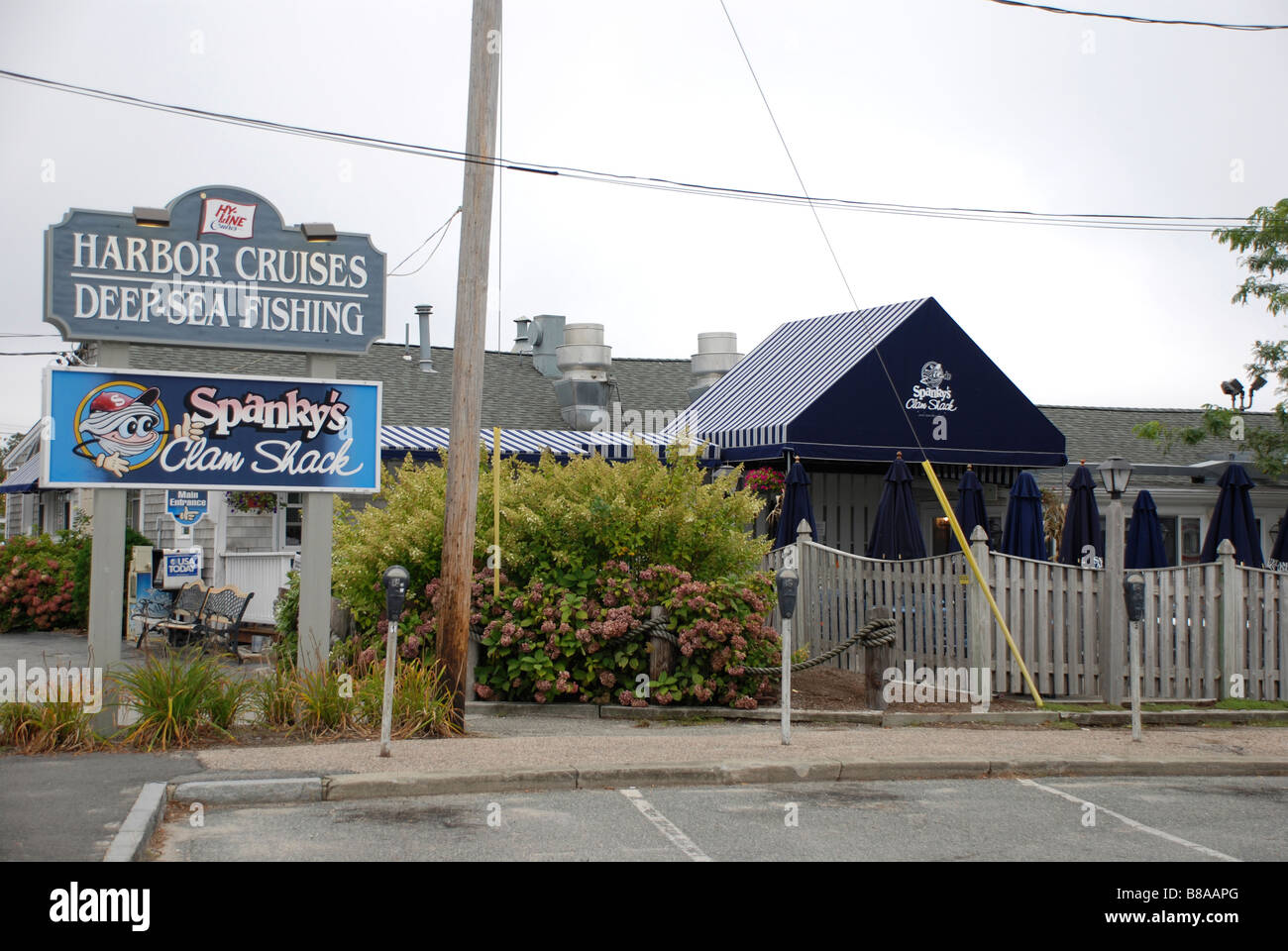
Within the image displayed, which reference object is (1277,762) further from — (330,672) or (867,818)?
(330,672)

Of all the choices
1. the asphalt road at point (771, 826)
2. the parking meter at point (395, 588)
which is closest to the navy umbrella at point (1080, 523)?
the asphalt road at point (771, 826)

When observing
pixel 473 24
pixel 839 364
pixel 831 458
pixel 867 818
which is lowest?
pixel 867 818

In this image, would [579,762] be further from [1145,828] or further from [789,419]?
[789,419]

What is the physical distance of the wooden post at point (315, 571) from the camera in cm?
1074

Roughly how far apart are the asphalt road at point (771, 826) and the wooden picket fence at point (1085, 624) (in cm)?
334

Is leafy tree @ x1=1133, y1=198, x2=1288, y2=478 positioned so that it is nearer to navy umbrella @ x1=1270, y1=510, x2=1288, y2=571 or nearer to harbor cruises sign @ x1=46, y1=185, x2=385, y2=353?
navy umbrella @ x1=1270, y1=510, x2=1288, y2=571

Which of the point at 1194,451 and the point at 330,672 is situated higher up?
the point at 1194,451

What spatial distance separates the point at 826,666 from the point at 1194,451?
588 inches

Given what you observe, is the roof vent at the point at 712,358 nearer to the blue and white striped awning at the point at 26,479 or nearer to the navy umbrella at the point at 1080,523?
the navy umbrella at the point at 1080,523

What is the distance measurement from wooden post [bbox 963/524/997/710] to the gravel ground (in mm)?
810

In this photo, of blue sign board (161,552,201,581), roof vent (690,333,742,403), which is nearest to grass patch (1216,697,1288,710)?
roof vent (690,333,742,403)

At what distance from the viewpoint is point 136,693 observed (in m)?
9.59
